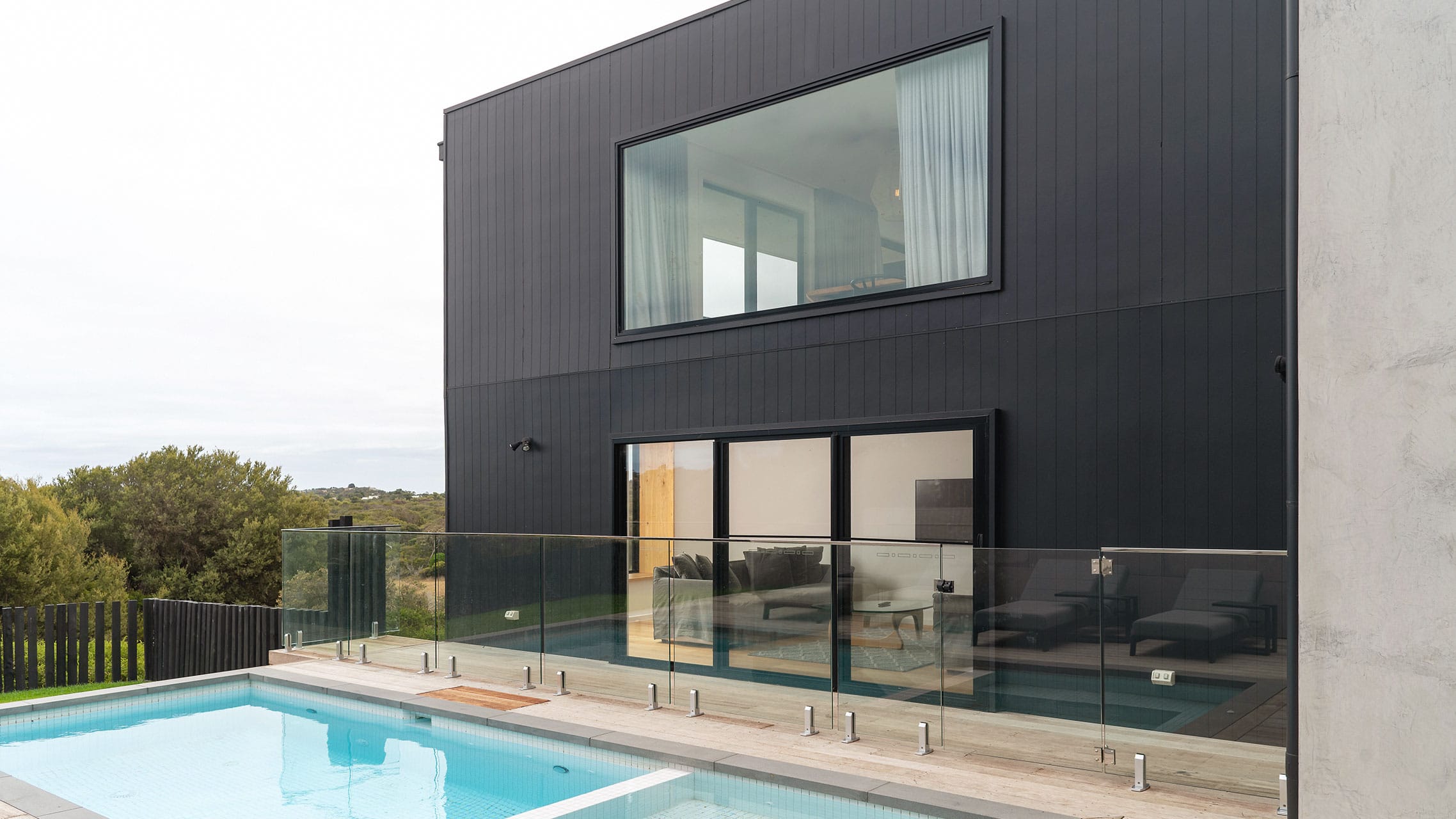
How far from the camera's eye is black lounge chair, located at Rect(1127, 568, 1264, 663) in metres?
4.81

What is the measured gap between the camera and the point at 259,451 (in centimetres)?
5647

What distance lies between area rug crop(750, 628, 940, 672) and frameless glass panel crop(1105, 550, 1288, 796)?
103 cm

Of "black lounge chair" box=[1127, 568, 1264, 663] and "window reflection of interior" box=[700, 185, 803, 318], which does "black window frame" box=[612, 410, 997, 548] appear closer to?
"window reflection of interior" box=[700, 185, 803, 318]

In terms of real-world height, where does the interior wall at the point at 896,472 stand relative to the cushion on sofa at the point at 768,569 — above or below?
above

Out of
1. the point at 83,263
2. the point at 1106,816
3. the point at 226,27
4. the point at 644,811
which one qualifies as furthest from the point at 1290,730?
the point at 83,263

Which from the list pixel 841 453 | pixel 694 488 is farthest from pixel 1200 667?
pixel 694 488

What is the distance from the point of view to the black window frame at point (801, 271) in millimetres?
7129

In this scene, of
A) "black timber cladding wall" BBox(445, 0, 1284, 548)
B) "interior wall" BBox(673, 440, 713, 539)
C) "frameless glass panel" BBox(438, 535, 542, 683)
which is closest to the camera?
"black timber cladding wall" BBox(445, 0, 1284, 548)

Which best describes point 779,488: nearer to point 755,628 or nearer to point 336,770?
point 755,628

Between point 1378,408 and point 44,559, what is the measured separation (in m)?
26.4

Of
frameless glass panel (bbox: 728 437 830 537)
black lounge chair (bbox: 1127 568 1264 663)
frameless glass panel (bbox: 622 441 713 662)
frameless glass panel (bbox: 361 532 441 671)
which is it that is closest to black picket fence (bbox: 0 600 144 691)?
frameless glass panel (bbox: 361 532 441 671)

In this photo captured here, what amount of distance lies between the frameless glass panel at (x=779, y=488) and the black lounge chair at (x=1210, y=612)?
10.4 ft

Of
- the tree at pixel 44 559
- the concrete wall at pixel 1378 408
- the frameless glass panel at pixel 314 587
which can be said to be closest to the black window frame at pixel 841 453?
the frameless glass panel at pixel 314 587

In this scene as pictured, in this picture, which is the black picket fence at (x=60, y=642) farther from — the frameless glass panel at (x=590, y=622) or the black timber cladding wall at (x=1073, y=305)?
the frameless glass panel at (x=590, y=622)
